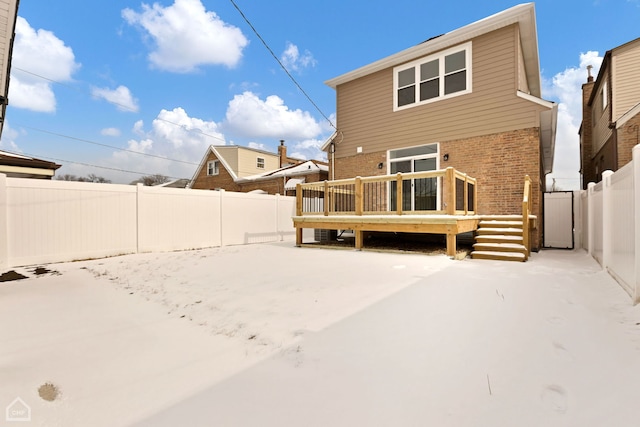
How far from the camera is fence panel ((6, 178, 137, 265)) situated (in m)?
5.48

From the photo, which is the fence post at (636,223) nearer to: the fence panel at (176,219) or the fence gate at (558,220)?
the fence gate at (558,220)

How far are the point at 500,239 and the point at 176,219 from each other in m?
8.16

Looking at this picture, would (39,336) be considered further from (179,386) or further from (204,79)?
(204,79)

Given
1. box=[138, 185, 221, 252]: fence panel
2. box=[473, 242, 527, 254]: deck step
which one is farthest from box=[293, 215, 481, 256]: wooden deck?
box=[138, 185, 221, 252]: fence panel

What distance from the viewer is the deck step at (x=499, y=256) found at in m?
5.65

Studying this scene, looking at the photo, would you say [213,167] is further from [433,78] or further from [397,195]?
[397,195]

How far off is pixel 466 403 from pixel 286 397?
3.04ft

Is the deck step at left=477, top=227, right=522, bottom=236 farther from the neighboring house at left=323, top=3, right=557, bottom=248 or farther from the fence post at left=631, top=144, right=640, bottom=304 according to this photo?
the fence post at left=631, top=144, right=640, bottom=304

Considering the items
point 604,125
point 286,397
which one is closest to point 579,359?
point 286,397

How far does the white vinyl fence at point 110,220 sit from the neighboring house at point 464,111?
4.55 m

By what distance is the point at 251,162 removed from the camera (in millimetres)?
21484

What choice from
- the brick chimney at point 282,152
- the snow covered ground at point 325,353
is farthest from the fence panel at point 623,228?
the brick chimney at point 282,152

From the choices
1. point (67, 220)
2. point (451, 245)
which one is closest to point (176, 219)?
point (67, 220)

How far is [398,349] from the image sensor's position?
202 cm
